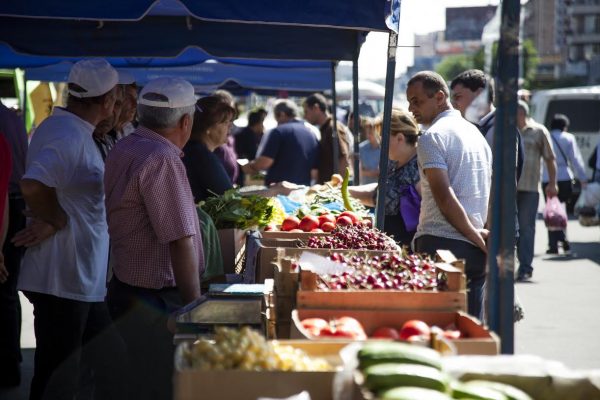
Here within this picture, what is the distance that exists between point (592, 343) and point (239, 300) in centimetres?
481

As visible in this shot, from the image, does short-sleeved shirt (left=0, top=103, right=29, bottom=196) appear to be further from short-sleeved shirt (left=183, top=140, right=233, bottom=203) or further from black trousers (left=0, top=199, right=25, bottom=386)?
short-sleeved shirt (left=183, top=140, right=233, bottom=203)

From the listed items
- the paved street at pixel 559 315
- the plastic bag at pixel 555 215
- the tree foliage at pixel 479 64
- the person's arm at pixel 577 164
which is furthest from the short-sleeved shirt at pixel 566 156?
the tree foliage at pixel 479 64

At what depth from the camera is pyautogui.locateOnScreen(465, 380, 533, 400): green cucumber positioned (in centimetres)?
249

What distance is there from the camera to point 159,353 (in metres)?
4.27

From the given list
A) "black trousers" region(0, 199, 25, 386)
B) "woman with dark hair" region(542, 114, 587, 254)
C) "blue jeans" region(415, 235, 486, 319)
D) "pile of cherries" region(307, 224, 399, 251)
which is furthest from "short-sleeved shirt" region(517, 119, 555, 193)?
"pile of cherries" region(307, 224, 399, 251)

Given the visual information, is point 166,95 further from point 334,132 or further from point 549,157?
point 549,157

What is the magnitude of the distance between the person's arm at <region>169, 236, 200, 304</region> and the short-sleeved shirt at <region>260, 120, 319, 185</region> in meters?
7.43

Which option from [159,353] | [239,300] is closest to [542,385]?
[239,300]

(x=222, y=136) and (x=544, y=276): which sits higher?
(x=222, y=136)

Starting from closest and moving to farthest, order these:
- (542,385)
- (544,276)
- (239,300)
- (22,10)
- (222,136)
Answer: (542,385)
(239,300)
(22,10)
(222,136)
(544,276)

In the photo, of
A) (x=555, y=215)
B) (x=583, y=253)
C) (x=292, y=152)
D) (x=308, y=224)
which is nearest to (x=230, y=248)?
(x=308, y=224)

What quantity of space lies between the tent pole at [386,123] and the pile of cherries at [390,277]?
2029 millimetres

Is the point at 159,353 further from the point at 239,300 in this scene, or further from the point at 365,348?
the point at 365,348

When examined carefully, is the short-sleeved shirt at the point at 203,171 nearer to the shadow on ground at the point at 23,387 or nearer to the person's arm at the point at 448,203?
the person's arm at the point at 448,203
